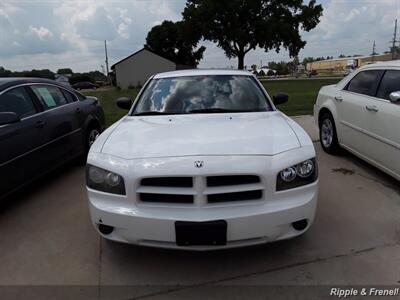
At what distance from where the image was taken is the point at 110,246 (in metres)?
3.42

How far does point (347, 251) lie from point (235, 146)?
4.47ft

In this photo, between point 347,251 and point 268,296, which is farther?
point 347,251

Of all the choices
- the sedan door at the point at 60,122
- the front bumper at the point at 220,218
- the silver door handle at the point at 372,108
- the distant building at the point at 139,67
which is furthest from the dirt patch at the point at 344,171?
the distant building at the point at 139,67

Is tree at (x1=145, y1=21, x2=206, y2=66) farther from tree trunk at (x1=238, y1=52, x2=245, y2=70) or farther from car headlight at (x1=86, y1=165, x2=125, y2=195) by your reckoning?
car headlight at (x1=86, y1=165, x2=125, y2=195)

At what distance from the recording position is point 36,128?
4.61 m

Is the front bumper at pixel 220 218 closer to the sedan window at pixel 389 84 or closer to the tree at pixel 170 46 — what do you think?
the sedan window at pixel 389 84

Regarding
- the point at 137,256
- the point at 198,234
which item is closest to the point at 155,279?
the point at 137,256

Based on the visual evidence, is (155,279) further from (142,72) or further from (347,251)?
(142,72)

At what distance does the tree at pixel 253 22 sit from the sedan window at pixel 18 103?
35.9 meters

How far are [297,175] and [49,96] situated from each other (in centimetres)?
385

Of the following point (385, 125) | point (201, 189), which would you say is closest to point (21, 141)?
point (201, 189)

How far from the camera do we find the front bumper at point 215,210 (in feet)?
8.69

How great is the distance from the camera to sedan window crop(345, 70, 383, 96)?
16.4ft

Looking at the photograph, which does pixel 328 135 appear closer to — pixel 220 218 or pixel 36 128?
pixel 220 218
